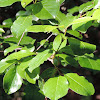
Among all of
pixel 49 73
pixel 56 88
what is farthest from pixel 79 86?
pixel 49 73

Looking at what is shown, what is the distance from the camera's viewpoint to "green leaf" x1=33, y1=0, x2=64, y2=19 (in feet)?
3.37

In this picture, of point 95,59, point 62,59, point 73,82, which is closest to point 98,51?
point 95,59

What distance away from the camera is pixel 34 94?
3.76ft

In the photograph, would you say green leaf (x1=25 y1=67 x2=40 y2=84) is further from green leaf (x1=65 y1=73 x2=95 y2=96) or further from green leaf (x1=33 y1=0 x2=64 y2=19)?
green leaf (x1=33 y1=0 x2=64 y2=19)

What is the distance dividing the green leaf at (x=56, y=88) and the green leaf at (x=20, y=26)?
0.34 m

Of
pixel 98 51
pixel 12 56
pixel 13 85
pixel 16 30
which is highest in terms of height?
pixel 16 30

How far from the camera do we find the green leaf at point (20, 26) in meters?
1.04

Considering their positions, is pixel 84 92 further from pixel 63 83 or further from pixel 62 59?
pixel 62 59

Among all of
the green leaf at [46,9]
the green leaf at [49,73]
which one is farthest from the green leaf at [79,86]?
the green leaf at [46,9]

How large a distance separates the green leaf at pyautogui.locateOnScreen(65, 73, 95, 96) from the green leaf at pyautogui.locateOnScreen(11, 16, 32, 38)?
1.24 feet

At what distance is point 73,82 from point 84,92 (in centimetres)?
8

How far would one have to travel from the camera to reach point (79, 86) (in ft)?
2.99

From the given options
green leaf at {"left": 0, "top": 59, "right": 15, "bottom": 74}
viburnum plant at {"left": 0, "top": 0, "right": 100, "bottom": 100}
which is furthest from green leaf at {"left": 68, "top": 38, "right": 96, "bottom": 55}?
green leaf at {"left": 0, "top": 59, "right": 15, "bottom": 74}

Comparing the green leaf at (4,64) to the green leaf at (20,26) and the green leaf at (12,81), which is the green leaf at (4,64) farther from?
the green leaf at (20,26)
